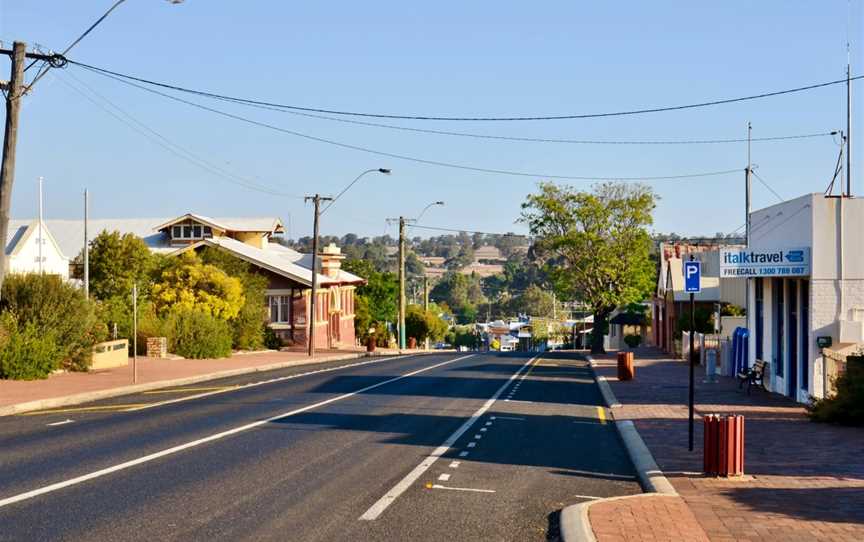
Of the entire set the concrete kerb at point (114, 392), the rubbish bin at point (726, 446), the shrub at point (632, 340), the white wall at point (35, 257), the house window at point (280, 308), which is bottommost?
the shrub at point (632, 340)

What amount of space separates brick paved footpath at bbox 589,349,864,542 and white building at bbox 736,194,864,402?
1850 mm

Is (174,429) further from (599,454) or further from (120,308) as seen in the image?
(120,308)

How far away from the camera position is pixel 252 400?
81.5 feet

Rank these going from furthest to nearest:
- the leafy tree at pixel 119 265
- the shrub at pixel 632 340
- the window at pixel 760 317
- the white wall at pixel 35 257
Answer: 1. the shrub at pixel 632 340
2. the leafy tree at pixel 119 265
3. the white wall at pixel 35 257
4. the window at pixel 760 317

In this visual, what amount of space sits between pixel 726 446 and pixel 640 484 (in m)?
1.21

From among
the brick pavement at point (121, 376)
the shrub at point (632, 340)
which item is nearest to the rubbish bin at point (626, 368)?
the brick pavement at point (121, 376)

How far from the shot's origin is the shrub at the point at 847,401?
19797mm

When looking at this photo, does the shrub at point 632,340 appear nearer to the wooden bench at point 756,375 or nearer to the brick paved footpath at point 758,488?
the wooden bench at point 756,375

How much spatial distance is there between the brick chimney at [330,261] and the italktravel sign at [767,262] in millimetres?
42138

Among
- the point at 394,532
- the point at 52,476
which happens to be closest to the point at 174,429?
the point at 52,476

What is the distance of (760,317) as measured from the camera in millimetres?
31609

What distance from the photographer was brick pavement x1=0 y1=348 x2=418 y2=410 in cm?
A: 2503

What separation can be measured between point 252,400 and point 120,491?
1295 centimetres

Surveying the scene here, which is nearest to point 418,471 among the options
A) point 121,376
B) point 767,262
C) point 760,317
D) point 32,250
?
point 767,262
